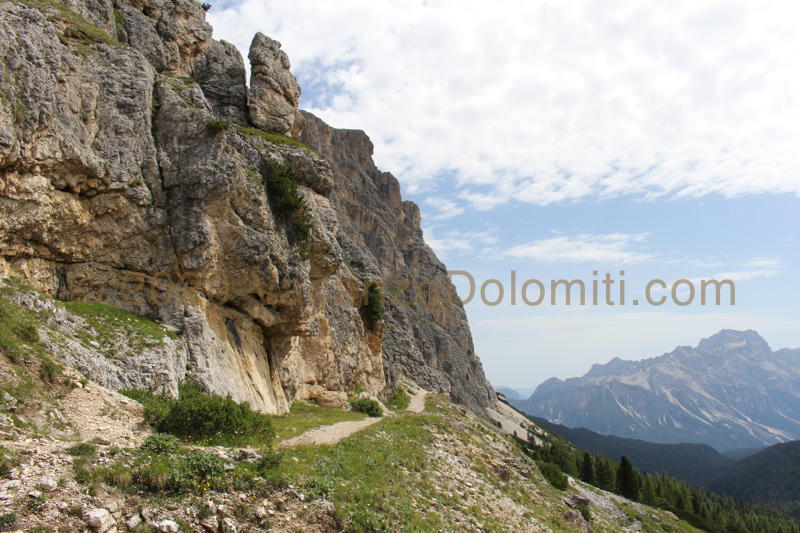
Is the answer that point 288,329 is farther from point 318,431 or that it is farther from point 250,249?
point 318,431

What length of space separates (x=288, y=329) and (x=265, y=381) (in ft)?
15.9

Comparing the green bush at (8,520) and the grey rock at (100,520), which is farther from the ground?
the green bush at (8,520)

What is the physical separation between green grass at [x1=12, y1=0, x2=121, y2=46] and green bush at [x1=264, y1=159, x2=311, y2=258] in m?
13.1

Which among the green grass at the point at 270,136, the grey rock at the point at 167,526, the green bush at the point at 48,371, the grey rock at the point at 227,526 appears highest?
the green grass at the point at 270,136

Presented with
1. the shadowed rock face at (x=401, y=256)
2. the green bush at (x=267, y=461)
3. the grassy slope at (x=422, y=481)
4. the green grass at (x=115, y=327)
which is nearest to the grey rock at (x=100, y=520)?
the green bush at (x=267, y=461)

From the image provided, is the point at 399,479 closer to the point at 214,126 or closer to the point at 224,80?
the point at 214,126

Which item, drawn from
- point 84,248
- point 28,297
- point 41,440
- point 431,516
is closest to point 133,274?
point 84,248

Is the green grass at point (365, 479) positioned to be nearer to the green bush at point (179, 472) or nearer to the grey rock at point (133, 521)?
the green bush at point (179, 472)

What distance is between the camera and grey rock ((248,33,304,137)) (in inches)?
1769

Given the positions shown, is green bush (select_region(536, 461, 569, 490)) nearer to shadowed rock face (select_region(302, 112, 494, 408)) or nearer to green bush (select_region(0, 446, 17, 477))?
green bush (select_region(0, 446, 17, 477))

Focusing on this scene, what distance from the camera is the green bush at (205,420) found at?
18.2 meters

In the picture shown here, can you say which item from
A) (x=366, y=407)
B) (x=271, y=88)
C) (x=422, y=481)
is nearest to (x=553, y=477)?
(x=366, y=407)

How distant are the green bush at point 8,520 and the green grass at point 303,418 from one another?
49.8 feet

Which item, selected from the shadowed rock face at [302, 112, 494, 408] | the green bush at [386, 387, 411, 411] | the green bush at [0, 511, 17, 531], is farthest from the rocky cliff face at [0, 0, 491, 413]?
the shadowed rock face at [302, 112, 494, 408]
